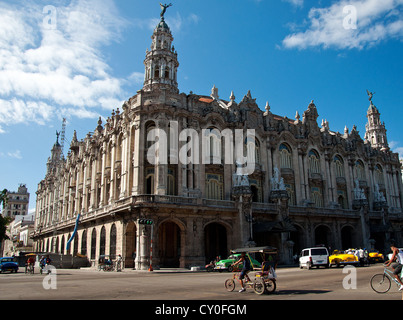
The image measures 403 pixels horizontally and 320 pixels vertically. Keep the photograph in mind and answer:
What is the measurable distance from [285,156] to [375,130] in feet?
93.1

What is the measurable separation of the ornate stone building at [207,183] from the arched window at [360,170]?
18 cm

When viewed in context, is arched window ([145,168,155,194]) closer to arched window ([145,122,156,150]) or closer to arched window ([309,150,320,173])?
arched window ([145,122,156,150])

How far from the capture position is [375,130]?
229 feet

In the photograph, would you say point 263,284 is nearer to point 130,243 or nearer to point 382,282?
point 382,282

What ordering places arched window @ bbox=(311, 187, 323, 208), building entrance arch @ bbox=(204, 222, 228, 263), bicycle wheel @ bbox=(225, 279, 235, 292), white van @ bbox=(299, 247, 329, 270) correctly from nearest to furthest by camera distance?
bicycle wheel @ bbox=(225, 279, 235, 292) → white van @ bbox=(299, 247, 329, 270) → building entrance arch @ bbox=(204, 222, 228, 263) → arched window @ bbox=(311, 187, 323, 208)

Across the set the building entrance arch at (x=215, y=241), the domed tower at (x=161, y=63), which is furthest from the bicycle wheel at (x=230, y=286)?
the domed tower at (x=161, y=63)

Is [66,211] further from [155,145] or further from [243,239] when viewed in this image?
[243,239]

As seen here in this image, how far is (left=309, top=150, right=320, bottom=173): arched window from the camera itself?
53966 mm

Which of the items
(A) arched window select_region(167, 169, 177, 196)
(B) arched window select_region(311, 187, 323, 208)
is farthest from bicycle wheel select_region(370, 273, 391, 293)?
(B) arched window select_region(311, 187, 323, 208)

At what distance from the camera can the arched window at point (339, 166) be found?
57.2 meters

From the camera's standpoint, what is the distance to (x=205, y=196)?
42.5 metres

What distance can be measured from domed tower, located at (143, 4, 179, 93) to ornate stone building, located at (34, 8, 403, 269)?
5.1 inches

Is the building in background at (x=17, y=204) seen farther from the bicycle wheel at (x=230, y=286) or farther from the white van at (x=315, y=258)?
the bicycle wheel at (x=230, y=286)

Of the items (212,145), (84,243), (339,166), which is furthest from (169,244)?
(339,166)
